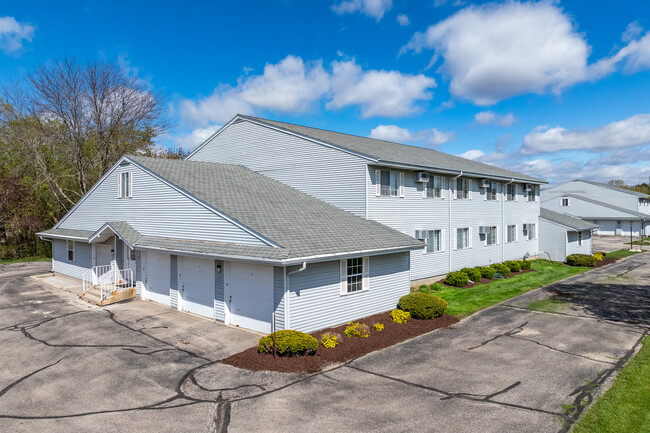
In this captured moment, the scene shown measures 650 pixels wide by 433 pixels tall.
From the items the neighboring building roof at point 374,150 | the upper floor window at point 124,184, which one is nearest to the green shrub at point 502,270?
the neighboring building roof at point 374,150

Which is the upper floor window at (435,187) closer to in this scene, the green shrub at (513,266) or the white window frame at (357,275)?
the white window frame at (357,275)

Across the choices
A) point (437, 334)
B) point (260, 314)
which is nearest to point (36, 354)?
point (260, 314)

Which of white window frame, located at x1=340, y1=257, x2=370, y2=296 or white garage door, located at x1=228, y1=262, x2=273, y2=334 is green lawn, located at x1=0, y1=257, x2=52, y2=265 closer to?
white garage door, located at x1=228, y1=262, x2=273, y2=334

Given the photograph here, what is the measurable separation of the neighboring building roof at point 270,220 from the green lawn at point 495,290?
3.46 metres

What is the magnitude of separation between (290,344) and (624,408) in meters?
7.59

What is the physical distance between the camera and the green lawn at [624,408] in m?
7.28

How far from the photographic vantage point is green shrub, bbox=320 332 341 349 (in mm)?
11688

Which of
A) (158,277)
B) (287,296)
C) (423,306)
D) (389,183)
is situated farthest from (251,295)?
(389,183)

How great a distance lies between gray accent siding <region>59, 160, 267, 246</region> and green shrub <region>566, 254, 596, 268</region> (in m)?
27.4

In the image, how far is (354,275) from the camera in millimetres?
14453

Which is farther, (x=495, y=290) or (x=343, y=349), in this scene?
(x=495, y=290)

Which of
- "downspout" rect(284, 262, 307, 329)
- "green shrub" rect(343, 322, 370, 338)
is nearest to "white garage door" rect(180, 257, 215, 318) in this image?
"downspout" rect(284, 262, 307, 329)

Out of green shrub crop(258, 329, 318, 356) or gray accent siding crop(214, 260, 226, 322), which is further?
gray accent siding crop(214, 260, 226, 322)

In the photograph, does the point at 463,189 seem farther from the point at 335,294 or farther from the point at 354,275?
the point at 335,294
